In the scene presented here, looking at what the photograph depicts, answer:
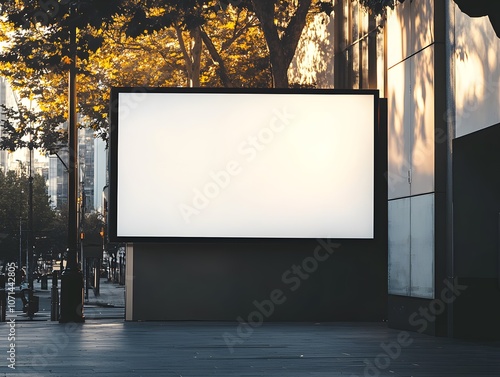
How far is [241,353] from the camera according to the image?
635 inches

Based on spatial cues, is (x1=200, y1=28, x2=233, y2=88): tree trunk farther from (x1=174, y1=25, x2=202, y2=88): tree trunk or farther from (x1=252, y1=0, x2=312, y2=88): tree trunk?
(x1=252, y1=0, x2=312, y2=88): tree trunk

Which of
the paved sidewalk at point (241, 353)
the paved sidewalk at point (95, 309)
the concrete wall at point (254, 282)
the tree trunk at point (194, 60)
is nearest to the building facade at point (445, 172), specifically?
the paved sidewalk at point (241, 353)

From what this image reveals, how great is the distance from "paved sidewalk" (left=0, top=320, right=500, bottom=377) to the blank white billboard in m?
2.67

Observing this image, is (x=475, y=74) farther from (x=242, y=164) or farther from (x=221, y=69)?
(x=221, y=69)

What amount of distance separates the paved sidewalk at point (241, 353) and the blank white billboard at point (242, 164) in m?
2.67

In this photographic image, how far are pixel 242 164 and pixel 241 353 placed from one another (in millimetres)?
9534

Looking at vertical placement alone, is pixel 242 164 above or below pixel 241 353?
above

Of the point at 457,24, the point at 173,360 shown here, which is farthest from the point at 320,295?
the point at 173,360

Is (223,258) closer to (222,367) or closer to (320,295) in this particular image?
(320,295)

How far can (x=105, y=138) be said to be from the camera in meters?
42.2

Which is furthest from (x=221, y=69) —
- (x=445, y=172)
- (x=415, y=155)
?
(x=445, y=172)

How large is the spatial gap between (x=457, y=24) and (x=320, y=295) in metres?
9.04

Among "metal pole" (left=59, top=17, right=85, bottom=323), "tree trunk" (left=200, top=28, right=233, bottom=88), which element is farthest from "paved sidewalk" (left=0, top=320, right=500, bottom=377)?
"tree trunk" (left=200, top=28, right=233, bottom=88)

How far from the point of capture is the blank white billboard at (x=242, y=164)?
82.9 ft
